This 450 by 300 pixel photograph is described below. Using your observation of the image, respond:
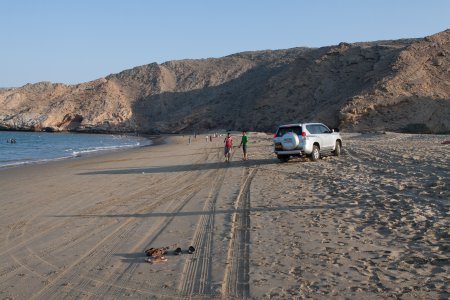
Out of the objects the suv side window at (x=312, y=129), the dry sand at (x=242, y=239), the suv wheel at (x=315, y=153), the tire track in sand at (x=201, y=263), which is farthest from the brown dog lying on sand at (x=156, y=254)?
the suv side window at (x=312, y=129)

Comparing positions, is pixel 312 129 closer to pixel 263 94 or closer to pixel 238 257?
pixel 238 257

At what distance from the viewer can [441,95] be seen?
51938mm

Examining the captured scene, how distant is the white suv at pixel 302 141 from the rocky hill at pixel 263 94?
29.9 meters

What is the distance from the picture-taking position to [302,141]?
18.8 metres

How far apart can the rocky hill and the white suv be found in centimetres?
2990

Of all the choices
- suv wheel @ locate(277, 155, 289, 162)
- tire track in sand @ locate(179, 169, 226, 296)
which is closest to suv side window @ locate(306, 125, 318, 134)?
suv wheel @ locate(277, 155, 289, 162)

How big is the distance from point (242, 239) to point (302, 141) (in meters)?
12.3

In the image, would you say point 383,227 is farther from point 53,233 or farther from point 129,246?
point 53,233

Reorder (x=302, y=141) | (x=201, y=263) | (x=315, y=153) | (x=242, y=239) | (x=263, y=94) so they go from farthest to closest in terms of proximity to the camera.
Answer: (x=263, y=94), (x=315, y=153), (x=302, y=141), (x=242, y=239), (x=201, y=263)

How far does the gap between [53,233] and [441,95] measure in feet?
173

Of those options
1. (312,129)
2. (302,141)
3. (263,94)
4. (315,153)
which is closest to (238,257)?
(302,141)

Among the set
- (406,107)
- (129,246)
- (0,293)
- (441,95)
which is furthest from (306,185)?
(441,95)

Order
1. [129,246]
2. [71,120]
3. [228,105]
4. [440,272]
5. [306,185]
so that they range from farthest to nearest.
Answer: [71,120], [228,105], [306,185], [129,246], [440,272]

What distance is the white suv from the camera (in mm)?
18766
